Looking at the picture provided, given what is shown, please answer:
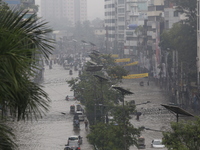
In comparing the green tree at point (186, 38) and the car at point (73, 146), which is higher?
the green tree at point (186, 38)

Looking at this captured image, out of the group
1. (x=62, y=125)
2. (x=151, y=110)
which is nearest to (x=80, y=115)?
(x=62, y=125)

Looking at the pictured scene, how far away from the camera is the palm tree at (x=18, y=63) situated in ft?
28.2

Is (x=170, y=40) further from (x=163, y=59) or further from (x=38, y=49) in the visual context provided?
(x=38, y=49)

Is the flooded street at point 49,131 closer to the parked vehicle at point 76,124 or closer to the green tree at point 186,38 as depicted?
the parked vehicle at point 76,124

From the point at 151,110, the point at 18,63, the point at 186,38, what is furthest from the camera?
the point at 186,38

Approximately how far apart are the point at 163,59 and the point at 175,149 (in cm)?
8946

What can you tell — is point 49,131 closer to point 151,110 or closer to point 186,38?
point 151,110

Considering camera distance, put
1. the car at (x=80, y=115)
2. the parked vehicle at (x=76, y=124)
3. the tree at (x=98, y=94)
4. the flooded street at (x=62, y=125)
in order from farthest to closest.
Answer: the car at (x=80, y=115), the parked vehicle at (x=76, y=124), the tree at (x=98, y=94), the flooded street at (x=62, y=125)

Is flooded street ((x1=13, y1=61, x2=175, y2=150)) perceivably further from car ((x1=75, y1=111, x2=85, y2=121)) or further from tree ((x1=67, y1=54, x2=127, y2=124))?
tree ((x1=67, y1=54, x2=127, y2=124))

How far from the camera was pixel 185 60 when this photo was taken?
95875mm

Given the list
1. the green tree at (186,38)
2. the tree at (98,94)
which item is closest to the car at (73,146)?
the tree at (98,94)

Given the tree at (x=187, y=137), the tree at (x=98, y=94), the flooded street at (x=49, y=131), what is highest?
the tree at (x=187, y=137)

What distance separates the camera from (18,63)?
8609mm

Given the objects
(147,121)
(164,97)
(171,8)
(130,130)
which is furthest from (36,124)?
(171,8)
